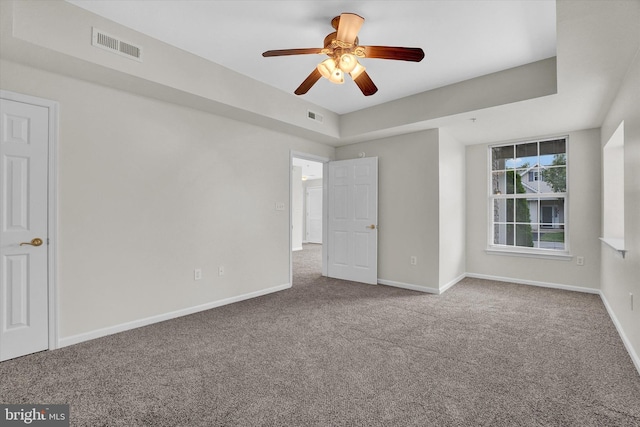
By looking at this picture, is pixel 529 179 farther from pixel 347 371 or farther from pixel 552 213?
pixel 347 371

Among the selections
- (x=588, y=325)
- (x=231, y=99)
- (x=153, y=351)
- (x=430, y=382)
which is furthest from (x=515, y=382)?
(x=231, y=99)

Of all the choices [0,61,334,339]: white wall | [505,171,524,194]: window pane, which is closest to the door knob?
[0,61,334,339]: white wall

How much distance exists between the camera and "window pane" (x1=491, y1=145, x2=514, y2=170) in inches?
203

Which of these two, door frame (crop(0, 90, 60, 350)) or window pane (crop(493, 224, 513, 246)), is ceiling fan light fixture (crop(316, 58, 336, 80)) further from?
window pane (crop(493, 224, 513, 246))

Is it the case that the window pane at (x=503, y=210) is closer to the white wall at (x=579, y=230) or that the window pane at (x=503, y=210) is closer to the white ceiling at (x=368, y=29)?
the white wall at (x=579, y=230)

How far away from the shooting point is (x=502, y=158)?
521 centimetres

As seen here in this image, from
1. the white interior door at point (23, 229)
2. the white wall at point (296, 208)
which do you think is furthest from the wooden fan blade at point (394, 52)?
the white wall at point (296, 208)

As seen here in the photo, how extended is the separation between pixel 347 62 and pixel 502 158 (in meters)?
3.88

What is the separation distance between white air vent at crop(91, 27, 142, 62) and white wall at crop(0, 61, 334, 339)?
Answer: 460 mm

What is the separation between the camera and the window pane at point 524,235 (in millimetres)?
4988

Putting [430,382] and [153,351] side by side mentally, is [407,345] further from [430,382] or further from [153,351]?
[153,351]

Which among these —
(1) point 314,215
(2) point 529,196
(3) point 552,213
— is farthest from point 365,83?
(1) point 314,215

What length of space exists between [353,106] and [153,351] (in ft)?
12.6

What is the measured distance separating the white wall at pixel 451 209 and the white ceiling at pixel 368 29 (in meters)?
1.36
